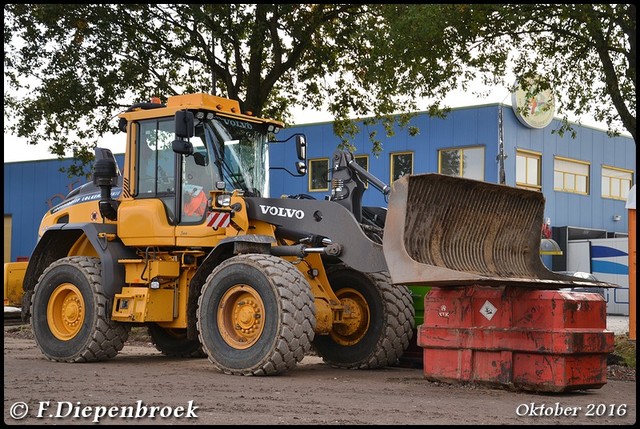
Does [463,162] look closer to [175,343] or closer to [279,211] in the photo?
[175,343]

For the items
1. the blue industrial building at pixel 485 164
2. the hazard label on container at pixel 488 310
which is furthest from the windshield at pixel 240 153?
the blue industrial building at pixel 485 164

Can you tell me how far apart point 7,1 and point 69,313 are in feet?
29.1

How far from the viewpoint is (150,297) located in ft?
40.7

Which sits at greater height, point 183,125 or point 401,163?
point 401,163

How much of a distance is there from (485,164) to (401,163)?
127 inches

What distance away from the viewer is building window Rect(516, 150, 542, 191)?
37.4 m

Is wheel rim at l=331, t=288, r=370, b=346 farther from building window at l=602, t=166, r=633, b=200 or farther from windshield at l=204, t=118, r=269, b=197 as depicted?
building window at l=602, t=166, r=633, b=200

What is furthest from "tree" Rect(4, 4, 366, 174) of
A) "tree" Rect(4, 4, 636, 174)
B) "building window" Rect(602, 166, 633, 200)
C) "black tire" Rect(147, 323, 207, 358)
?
"building window" Rect(602, 166, 633, 200)

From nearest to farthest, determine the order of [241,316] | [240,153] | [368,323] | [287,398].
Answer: [287,398], [241,316], [368,323], [240,153]

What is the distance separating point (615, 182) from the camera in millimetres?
43250

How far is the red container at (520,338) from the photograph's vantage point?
9656mm

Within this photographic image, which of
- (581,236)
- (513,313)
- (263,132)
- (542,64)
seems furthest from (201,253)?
(581,236)

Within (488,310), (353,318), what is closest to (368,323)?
(353,318)

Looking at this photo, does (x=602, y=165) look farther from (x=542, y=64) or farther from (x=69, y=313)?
(x=69, y=313)
